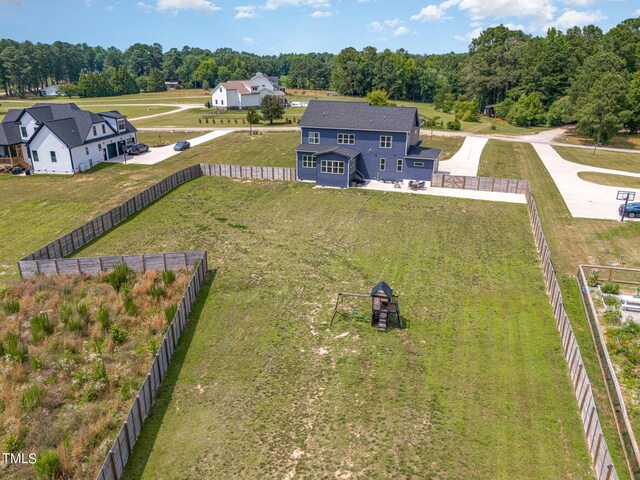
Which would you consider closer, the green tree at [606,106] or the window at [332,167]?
the window at [332,167]

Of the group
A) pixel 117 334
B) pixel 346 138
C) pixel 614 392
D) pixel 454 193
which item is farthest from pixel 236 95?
pixel 614 392

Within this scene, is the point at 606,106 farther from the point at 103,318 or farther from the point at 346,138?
the point at 103,318

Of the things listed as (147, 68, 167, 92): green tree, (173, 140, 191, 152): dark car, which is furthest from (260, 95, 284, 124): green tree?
(147, 68, 167, 92): green tree

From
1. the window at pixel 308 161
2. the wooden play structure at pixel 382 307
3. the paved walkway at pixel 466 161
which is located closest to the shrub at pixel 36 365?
the wooden play structure at pixel 382 307

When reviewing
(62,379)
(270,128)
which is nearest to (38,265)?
(62,379)

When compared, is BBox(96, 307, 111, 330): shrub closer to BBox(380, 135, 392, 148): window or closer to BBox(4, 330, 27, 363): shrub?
BBox(4, 330, 27, 363): shrub

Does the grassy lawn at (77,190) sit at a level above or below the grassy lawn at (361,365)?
above

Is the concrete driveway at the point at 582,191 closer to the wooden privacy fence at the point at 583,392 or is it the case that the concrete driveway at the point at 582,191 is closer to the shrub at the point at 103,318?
the wooden privacy fence at the point at 583,392
